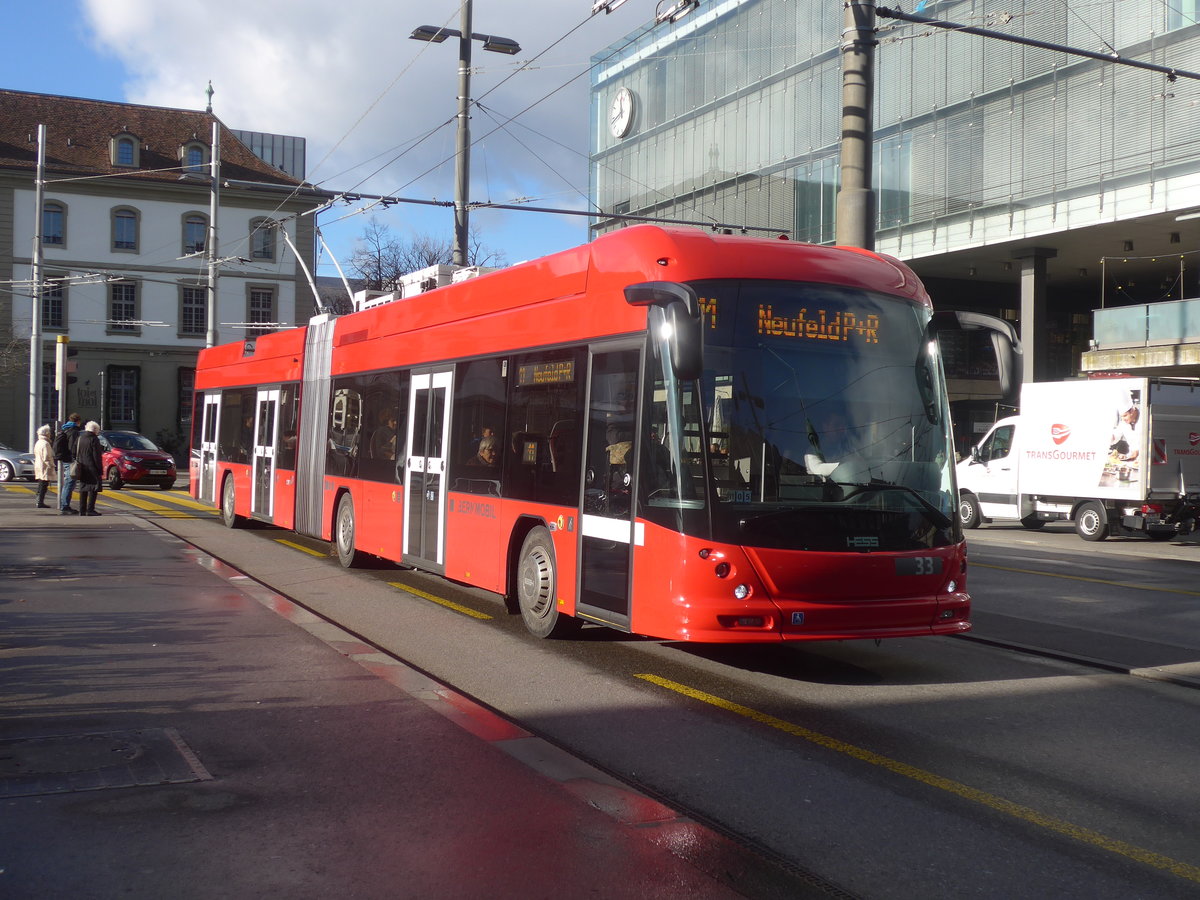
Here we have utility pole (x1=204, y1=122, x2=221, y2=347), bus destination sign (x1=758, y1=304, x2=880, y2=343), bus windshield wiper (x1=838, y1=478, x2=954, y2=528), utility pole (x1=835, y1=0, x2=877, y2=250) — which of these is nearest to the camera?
bus windshield wiper (x1=838, y1=478, x2=954, y2=528)

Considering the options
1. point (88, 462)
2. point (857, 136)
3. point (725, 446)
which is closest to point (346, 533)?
point (857, 136)

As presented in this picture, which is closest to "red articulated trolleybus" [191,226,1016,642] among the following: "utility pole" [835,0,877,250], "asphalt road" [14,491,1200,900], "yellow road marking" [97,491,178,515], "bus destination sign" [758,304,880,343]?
"bus destination sign" [758,304,880,343]

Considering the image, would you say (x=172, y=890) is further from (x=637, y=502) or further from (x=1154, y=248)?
(x=1154, y=248)

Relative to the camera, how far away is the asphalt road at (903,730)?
478 centimetres

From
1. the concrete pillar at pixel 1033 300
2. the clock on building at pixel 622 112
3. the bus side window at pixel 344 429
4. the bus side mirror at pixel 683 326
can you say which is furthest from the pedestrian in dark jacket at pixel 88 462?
the clock on building at pixel 622 112

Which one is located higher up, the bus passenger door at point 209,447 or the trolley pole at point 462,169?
the trolley pole at point 462,169

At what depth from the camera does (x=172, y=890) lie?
13.8ft

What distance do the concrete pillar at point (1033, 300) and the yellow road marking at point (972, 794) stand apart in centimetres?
2830

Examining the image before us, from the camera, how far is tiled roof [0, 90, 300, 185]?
186 ft

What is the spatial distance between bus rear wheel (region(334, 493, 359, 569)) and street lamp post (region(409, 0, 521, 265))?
20.2ft

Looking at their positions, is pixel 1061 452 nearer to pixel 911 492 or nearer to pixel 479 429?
pixel 479 429

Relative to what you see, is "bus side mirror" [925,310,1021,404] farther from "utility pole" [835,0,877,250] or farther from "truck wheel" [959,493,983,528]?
"truck wheel" [959,493,983,528]

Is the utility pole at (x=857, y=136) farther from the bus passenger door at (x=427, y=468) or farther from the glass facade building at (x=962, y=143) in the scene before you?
the glass facade building at (x=962, y=143)

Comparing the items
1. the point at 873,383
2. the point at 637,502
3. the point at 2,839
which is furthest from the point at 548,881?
the point at 873,383
